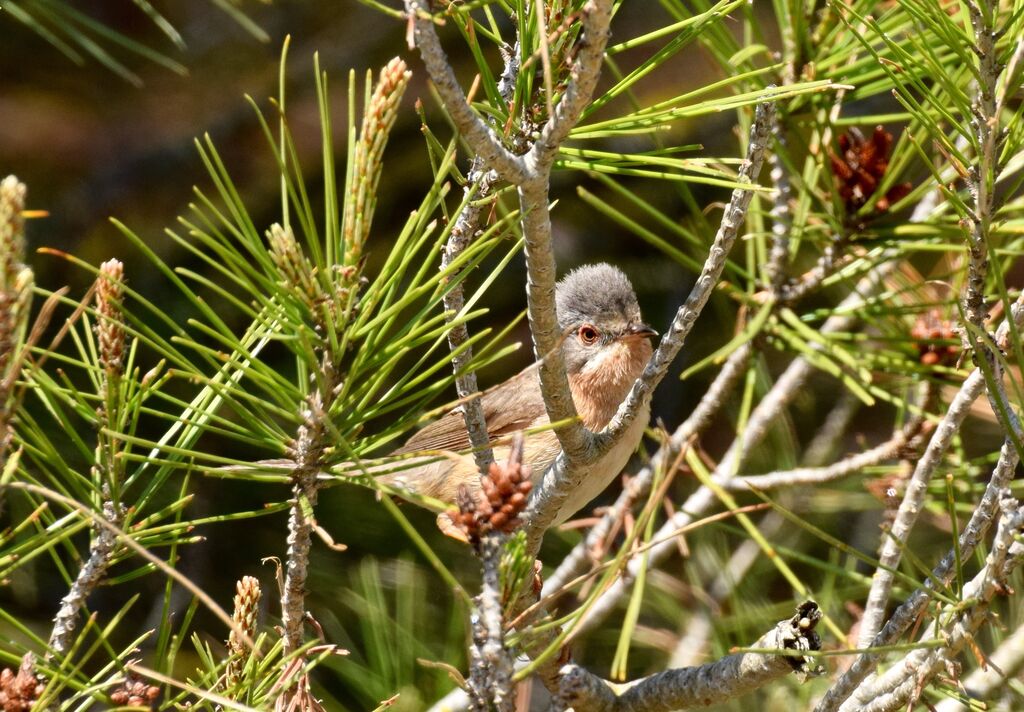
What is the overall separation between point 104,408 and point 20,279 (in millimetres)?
645

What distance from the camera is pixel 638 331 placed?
12.3 ft

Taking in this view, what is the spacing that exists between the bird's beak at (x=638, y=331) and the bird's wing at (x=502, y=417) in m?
0.37

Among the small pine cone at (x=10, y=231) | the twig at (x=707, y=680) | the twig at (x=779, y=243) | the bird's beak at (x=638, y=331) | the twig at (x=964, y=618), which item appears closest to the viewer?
the small pine cone at (x=10, y=231)

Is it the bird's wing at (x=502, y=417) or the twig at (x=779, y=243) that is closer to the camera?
the twig at (x=779, y=243)

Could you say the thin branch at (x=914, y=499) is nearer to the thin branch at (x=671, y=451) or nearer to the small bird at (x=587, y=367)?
the thin branch at (x=671, y=451)

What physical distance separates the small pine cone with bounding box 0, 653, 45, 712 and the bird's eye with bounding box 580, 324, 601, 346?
247 centimetres

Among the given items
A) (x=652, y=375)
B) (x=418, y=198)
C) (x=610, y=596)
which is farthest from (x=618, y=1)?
(x=418, y=198)

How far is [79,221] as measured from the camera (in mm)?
4953

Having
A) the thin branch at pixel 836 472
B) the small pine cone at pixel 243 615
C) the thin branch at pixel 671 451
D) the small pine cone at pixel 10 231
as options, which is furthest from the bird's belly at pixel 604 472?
the small pine cone at pixel 10 231

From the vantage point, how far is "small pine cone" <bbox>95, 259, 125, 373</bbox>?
1763 mm

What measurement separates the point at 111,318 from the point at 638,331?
2285 millimetres

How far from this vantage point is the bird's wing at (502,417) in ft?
12.8

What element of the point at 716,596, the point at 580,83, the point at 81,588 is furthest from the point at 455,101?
the point at 716,596

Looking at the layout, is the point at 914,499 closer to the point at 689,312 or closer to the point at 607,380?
the point at 689,312
